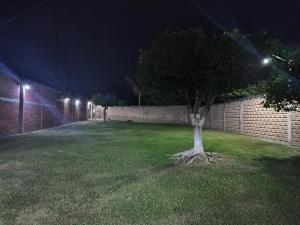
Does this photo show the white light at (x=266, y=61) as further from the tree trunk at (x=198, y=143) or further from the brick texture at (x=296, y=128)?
the brick texture at (x=296, y=128)

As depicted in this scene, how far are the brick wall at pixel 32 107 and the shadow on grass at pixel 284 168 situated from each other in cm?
1467

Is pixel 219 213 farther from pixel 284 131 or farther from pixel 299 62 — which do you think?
pixel 284 131

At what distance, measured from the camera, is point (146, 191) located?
19.3 ft

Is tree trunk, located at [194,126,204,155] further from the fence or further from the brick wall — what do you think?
the brick wall

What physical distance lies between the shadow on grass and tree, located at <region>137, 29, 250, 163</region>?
1.99 metres

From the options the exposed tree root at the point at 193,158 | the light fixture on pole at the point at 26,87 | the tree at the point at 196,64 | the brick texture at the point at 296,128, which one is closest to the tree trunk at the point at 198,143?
the tree at the point at 196,64


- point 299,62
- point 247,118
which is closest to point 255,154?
point 299,62

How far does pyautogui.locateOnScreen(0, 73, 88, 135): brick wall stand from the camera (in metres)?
17.8

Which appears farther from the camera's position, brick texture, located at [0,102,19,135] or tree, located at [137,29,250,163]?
brick texture, located at [0,102,19,135]

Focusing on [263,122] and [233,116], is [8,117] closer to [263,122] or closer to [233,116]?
[233,116]

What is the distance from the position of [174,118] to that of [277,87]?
27.2 metres

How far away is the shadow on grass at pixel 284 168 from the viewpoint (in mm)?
6914

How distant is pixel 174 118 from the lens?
35719mm

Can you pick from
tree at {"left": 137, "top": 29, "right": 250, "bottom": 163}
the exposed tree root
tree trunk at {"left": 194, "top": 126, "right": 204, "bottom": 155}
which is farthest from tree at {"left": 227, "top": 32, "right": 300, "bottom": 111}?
the exposed tree root
